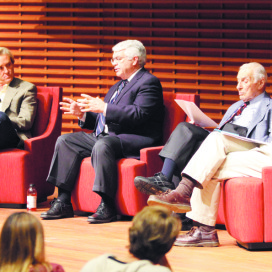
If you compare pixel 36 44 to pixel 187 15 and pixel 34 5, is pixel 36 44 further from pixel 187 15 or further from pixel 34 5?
pixel 187 15

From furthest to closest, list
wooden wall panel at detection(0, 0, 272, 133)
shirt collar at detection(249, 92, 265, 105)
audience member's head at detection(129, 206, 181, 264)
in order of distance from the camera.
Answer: wooden wall panel at detection(0, 0, 272, 133) → shirt collar at detection(249, 92, 265, 105) → audience member's head at detection(129, 206, 181, 264)

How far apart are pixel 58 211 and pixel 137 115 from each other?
928 millimetres

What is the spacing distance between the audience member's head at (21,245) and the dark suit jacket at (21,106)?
324 centimetres

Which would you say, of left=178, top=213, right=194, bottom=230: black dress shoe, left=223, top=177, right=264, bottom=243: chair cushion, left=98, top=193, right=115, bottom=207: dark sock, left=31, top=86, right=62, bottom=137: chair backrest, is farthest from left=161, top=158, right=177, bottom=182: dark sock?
left=31, top=86, right=62, bottom=137: chair backrest

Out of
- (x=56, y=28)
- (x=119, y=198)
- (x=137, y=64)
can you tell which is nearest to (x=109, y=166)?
(x=119, y=198)

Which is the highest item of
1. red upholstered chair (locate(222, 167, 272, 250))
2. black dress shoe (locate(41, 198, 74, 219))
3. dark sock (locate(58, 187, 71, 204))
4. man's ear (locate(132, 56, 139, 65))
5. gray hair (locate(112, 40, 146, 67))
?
gray hair (locate(112, 40, 146, 67))

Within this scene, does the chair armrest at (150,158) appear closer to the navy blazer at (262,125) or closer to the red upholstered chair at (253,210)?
the navy blazer at (262,125)

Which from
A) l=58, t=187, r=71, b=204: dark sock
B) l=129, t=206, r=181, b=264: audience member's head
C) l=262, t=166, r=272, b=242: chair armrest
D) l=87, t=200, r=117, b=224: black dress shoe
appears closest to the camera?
l=129, t=206, r=181, b=264: audience member's head

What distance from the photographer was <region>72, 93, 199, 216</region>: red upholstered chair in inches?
157

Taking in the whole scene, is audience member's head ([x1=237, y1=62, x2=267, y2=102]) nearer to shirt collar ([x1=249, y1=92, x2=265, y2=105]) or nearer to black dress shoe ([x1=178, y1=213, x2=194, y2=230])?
shirt collar ([x1=249, y1=92, x2=265, y2=105])

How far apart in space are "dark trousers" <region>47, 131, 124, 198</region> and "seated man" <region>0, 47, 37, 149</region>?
0.50 meters

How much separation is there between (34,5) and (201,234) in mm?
4318

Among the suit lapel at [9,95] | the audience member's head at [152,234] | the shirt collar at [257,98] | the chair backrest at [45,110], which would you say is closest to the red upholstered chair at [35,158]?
the chair backrest at [45,110]

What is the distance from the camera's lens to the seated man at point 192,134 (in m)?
3.54
